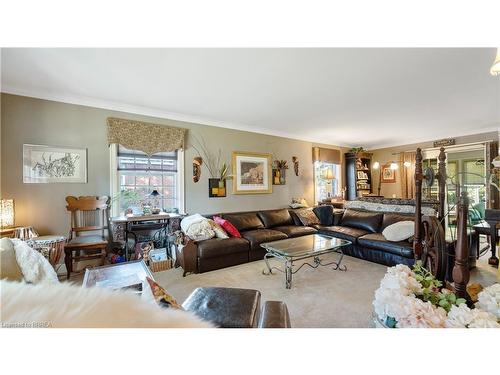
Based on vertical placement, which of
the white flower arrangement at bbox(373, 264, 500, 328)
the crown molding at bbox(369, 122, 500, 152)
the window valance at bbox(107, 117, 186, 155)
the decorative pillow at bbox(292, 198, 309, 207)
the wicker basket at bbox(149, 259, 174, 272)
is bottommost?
the wicker basket at bbox(149, 259, 174, 272)

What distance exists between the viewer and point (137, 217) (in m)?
3.00

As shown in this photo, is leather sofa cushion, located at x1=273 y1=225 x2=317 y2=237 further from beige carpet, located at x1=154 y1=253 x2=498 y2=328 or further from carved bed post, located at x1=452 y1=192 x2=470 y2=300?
carved bed post, located at x1=452 y1=192 x2=470 y2=300

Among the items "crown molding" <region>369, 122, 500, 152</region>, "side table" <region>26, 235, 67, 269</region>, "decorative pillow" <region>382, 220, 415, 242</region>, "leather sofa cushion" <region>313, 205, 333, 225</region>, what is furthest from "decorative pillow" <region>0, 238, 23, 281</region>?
"crown molding" <region>369, 122, 500, 152</region>

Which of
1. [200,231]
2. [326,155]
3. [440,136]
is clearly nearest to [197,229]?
[200,231]

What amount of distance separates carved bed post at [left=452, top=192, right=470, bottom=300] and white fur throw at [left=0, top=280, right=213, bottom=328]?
1.19m

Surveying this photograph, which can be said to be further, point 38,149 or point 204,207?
point 204,207

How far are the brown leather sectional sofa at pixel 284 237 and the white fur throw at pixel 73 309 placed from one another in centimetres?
244

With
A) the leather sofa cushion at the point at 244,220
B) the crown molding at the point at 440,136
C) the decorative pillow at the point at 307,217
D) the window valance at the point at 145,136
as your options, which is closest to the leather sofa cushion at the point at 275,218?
the leather sofa cushion at the point at 244,220

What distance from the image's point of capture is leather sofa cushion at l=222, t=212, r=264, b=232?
12.7ft
